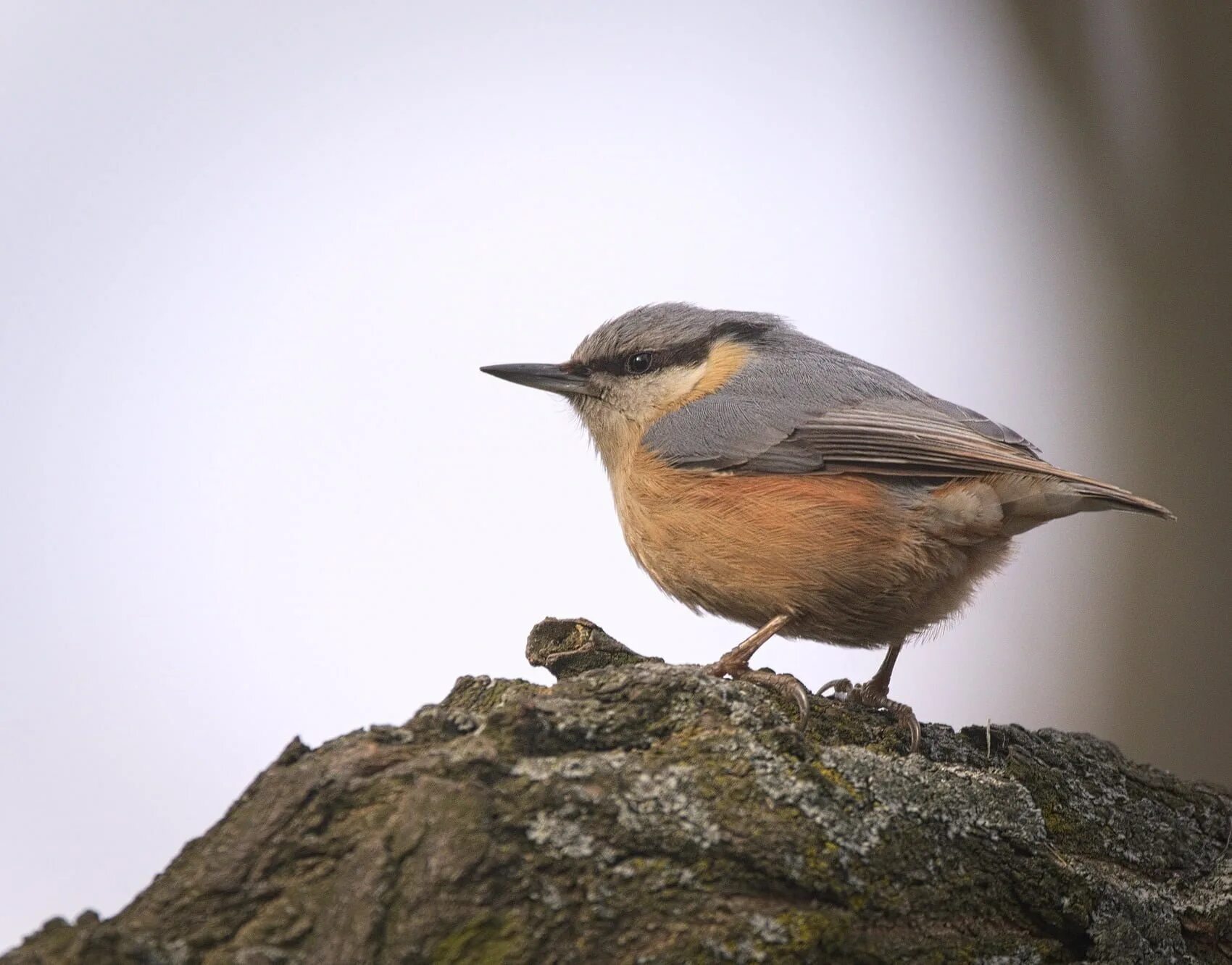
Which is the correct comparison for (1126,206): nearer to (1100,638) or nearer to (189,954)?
(1100,638)

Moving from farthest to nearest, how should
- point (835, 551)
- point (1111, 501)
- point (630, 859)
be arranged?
point (835, 551) < point (1111, 501) < point (630, 859)

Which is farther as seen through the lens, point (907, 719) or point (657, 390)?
point (657, 390)

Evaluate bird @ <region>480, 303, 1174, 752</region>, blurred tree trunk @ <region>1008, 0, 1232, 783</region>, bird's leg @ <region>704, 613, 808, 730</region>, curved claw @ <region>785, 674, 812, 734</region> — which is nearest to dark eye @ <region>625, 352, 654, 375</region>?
bird @ <region>480, 303, 1174, 752</region>

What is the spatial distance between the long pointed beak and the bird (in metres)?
0.44

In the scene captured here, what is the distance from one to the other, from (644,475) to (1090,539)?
2.61m

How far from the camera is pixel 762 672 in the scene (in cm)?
295

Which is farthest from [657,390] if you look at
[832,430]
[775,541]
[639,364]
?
[775,541]

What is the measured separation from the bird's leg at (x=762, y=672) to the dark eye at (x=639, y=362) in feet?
4.36

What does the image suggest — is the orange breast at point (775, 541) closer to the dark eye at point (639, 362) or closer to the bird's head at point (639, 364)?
the bird's head at point (639, 364)

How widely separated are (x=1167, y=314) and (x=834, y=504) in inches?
93.2

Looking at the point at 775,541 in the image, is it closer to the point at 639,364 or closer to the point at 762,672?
the point at 762,672

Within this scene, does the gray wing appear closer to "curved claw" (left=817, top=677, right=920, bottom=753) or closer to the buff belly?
the buff belly

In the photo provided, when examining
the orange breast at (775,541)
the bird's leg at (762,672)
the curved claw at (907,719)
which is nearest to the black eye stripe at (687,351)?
the orange breast at (775,541)

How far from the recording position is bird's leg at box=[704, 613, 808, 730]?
2.69 m
